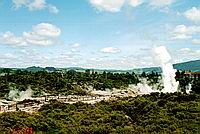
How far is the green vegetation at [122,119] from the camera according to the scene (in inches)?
1051

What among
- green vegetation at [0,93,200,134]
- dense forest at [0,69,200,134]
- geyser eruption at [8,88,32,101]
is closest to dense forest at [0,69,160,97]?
geyser eruption at [8,88,32,101]

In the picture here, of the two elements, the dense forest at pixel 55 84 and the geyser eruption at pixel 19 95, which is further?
the dense forest at pixel 55 84

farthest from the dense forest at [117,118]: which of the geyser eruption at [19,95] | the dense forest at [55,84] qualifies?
the dense forest at [55,84]

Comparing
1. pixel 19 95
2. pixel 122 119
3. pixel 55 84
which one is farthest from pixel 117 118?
pixel 55 84

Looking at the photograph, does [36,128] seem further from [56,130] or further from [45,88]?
[45,88]

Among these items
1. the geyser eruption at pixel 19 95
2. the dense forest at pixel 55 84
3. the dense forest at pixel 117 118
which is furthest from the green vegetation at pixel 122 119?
the dense forest at pixel 55 84

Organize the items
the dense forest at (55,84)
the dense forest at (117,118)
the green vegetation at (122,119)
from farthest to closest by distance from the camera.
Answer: the dense forest at (55,84) → the dense forest at (117,118) → the green vegetation at (122,119)

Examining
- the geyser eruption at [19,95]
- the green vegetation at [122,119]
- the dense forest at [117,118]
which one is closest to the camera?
the green vegetation at [122,119]

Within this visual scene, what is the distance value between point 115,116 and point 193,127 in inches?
310

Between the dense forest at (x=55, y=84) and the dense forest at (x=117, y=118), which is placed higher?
the dense forest at (x=55, y=84)

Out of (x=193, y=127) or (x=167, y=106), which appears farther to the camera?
(x=167, y=106)

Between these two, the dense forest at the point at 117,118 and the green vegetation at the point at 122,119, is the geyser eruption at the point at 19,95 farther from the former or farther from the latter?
the green vegetation at the point at 122,119

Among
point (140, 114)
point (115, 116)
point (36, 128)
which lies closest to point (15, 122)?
point (36, 128)

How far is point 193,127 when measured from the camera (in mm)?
25906
